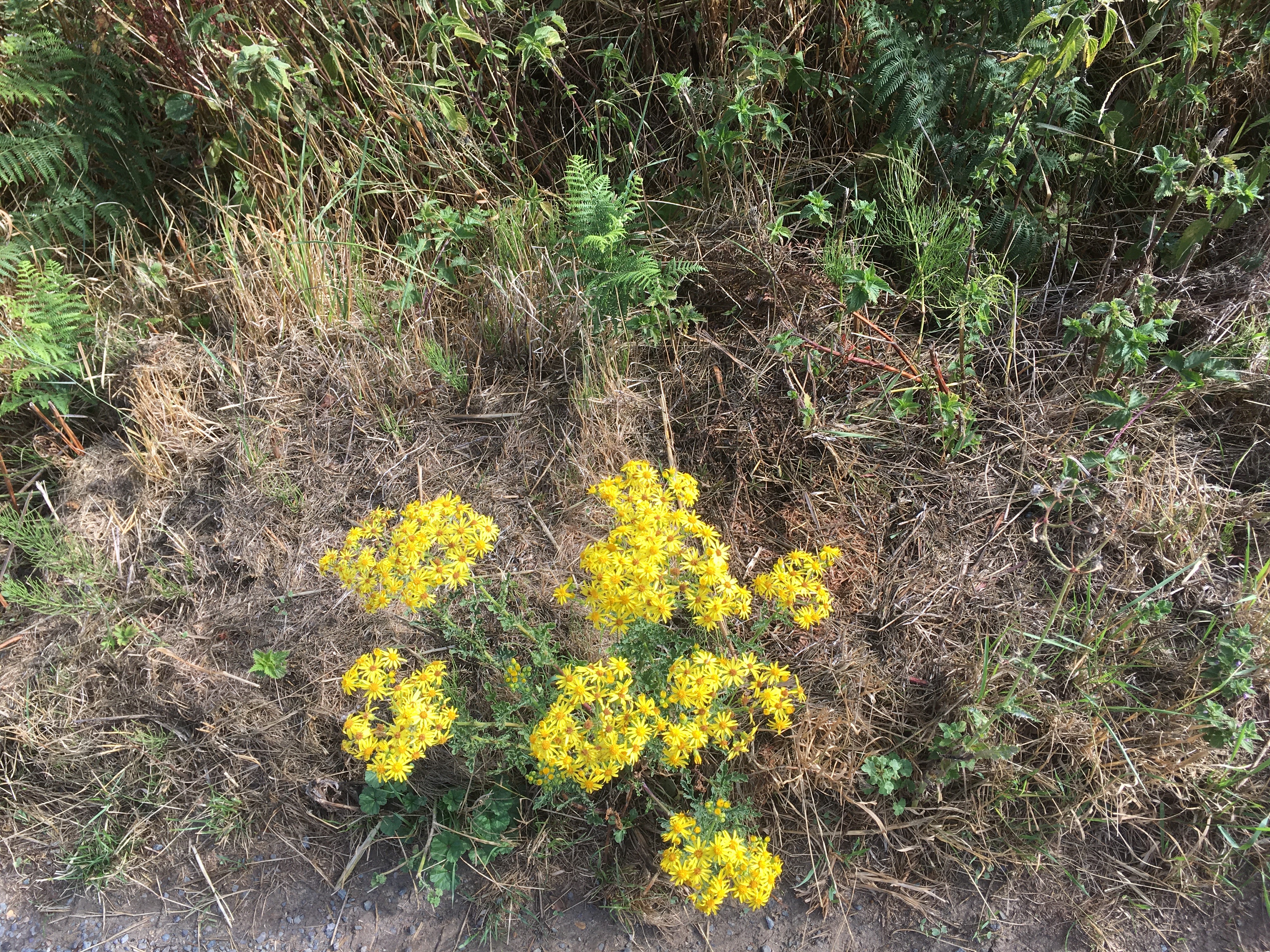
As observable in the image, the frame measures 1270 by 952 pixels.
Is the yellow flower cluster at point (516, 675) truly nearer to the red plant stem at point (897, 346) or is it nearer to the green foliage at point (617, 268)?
the green foliage at point (617, 268)

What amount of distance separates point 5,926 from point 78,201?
104 inches

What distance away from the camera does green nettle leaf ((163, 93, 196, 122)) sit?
2.81 m

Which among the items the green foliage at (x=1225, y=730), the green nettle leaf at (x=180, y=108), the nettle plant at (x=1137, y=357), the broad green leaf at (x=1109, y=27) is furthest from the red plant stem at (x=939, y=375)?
the green nettle leaf at (x=180, y=108)

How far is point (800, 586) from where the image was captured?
5.86 feet

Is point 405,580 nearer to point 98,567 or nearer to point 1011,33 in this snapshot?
point 98,567

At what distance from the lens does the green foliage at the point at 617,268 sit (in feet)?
8.13

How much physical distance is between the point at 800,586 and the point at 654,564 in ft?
1.28

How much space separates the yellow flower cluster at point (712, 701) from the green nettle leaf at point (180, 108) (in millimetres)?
2708

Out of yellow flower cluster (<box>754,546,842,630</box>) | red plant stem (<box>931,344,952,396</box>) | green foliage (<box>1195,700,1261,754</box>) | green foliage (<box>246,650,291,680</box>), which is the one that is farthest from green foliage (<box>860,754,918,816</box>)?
green foliage (<box>246,650,291,680</box>)

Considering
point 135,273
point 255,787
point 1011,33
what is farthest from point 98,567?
point 1011,33

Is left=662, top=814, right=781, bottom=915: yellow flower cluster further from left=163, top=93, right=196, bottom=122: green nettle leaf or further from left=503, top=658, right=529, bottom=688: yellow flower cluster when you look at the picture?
left=163, top=93, right=196, bottom=122: green nettle leaf

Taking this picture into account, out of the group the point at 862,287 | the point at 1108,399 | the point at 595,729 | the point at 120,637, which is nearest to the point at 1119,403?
the point at 1108,399

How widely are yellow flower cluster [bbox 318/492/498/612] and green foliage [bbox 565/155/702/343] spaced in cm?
103

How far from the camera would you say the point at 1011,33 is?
2.52 meters
